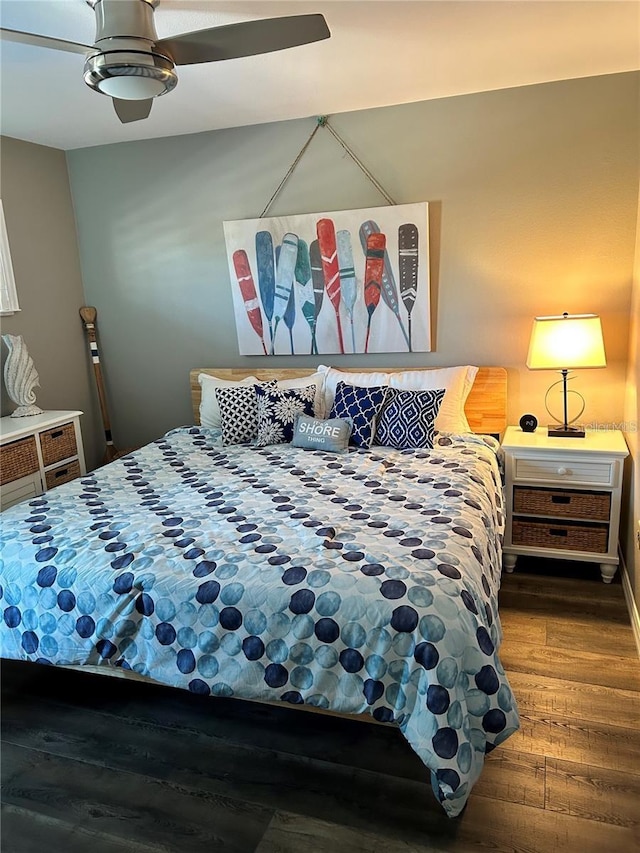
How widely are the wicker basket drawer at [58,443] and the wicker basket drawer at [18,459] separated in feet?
0.25

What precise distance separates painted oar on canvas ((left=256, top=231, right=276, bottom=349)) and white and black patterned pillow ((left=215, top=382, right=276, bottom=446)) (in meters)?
0.64

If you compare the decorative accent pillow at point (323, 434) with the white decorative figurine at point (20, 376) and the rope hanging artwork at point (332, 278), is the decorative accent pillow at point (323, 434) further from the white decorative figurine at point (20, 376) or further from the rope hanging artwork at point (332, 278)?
the white decorative figurine at point (20, 376)

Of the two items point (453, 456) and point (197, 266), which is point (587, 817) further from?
point (197, 266)

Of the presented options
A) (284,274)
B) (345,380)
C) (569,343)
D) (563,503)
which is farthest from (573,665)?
(284,274)

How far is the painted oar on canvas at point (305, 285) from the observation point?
371 centimetres

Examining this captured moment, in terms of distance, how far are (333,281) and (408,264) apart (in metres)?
0.47

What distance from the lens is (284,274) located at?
378 cm

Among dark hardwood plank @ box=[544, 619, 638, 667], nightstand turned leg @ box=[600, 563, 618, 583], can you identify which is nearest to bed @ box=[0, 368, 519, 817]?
dark hardwood plank @ box=[544, 619, 638, 667]

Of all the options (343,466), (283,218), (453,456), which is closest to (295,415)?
(343,466)

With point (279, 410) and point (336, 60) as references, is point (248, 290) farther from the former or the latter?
point (336, 60)

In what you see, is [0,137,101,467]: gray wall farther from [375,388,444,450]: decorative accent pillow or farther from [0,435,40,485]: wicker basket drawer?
[375,388,444,450]: decorative accent pillow

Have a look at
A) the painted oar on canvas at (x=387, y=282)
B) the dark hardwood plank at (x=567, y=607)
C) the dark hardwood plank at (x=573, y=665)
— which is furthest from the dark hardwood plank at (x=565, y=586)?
the painted oar on canvas at (x=387, y=282)

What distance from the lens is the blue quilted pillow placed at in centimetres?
322

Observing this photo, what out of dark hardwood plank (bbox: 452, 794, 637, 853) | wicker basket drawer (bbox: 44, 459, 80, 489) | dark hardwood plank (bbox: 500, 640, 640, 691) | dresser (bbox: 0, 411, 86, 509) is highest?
dresser (bbox: 0, 411, 86, 509)
